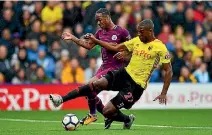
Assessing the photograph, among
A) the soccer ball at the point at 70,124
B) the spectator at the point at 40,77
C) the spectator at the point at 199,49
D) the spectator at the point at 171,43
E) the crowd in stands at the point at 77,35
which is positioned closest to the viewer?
the soccer ball at the point at 70,124

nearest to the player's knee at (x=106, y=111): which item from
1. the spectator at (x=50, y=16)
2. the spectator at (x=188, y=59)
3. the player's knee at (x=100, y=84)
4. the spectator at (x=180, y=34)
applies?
the player's knee at (x=100, y=84)

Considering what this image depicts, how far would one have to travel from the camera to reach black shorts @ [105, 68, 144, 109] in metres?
14.2

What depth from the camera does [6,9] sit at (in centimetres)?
2330

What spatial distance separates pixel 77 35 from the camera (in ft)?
77.3

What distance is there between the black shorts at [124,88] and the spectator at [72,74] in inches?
322

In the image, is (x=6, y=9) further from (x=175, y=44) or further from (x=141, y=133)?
(x=141, y=133)

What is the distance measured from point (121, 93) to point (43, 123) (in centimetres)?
316

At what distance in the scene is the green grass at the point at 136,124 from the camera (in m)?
13.5

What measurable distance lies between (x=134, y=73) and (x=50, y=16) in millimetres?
9932

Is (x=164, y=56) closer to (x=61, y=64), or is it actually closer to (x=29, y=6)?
(x=61, y=64)

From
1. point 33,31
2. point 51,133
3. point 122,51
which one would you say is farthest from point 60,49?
point 51,133

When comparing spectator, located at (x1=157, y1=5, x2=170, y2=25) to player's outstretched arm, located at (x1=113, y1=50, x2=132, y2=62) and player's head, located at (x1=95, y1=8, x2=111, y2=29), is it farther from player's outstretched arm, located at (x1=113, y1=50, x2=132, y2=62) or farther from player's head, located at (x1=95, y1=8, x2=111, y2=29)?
player's outstretched arm, located at (x1=113, y1=50, x2=132, y2=62)

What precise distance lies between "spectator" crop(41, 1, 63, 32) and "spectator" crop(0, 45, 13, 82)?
6.20 ft

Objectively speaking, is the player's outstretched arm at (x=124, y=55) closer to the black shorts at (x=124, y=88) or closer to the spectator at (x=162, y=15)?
the black shorts at (x=124, y=88)
